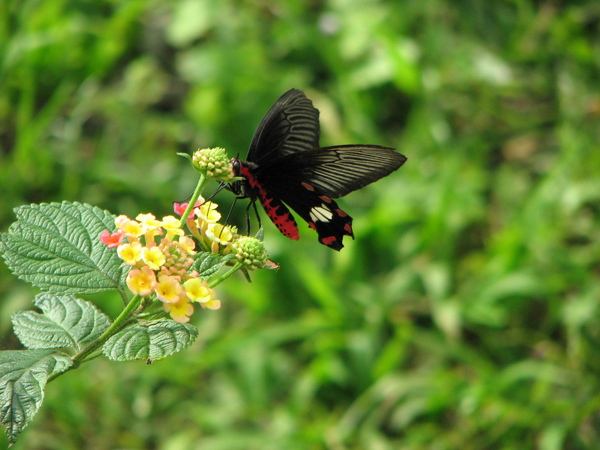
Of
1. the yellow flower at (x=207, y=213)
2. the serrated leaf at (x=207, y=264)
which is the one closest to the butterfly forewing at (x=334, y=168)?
the yellow flower at (x=207, y=213)

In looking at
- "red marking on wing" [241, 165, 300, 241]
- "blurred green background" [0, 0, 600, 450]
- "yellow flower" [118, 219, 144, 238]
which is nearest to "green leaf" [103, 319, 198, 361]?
"yellow flower" [118, 219, 144, 238]

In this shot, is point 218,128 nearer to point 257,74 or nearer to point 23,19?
point 257,74

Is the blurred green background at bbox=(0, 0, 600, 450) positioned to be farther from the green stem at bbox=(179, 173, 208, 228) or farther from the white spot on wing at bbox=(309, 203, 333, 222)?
the green stem at bbox=(179, 173, 208, 228)

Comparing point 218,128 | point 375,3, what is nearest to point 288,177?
point 218,128

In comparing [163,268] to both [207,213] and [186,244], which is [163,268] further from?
[207,213]

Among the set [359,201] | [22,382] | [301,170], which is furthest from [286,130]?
[359,201]
